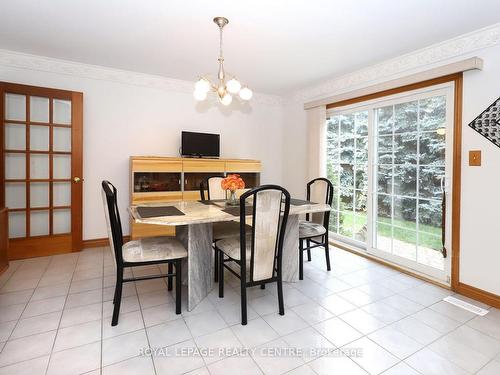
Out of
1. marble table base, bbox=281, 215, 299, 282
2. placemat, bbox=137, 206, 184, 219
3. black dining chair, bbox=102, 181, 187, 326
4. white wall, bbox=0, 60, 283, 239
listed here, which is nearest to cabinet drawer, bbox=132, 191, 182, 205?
white wall, bbox=0, 60, 283, 239

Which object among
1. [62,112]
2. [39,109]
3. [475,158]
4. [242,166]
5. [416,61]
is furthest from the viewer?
[242,166]

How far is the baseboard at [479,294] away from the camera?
236cm

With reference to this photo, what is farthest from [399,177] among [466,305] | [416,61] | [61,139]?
[61,139]

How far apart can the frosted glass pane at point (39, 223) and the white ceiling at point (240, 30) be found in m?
1.93

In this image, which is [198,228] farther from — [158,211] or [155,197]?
[155,197]

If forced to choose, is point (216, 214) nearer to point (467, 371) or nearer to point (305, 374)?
point (305, 374)

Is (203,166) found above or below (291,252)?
above

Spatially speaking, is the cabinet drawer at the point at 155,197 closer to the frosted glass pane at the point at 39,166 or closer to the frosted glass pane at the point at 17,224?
the frosted glass pane at the point at 39,166

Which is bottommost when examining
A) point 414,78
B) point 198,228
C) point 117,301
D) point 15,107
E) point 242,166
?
point 117,301

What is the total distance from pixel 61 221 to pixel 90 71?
1.99 m

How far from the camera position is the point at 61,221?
11.9 ft

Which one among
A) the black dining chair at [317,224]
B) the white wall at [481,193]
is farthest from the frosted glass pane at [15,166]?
the white wall at [481,193]

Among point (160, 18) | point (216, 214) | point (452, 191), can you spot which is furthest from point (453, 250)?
point (160, 18)

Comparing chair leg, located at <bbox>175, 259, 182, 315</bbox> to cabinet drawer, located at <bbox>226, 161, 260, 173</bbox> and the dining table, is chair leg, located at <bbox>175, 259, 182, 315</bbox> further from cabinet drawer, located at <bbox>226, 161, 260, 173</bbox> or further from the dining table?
cabinet drawer, located at <bbox>226, 161, 260, 173</bbox>
